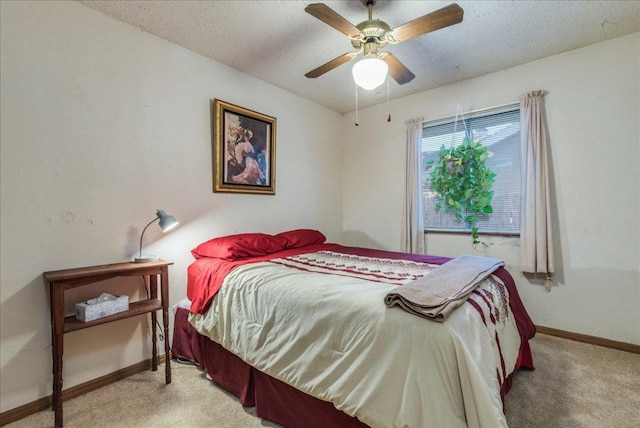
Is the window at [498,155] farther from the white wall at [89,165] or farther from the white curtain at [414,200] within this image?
the white wall at [89,165]

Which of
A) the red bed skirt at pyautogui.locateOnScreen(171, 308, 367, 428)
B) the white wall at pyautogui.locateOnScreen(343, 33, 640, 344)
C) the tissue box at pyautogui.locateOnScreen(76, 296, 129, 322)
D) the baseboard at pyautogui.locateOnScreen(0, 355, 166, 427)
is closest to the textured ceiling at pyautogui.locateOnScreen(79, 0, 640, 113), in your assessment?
the white wall at pyautogui.locateOnScreen(343, 33, 640, 344)

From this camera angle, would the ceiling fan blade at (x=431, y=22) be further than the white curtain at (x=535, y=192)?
No

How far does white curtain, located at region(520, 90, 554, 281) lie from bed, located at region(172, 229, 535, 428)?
3.00ft

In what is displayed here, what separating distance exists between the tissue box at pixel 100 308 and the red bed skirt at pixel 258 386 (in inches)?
19.0

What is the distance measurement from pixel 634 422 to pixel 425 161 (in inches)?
102

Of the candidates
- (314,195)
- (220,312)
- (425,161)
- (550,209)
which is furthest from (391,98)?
(220,312)

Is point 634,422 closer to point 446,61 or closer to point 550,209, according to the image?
point 550,209

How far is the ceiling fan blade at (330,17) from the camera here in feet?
5.09

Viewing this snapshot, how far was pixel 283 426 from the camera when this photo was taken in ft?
5.12

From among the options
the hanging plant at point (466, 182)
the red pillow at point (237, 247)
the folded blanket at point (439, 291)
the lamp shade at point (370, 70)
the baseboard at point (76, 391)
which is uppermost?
the lamp shade at point (370, 70)

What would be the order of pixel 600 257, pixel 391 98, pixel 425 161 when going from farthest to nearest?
pixel 391 98, pixel 425 161, pixel 600 257

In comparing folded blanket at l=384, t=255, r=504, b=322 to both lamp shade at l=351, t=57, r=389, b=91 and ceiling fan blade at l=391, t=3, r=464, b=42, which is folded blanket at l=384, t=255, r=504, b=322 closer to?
lamp shade at l=351, t=57, r=389, b=91

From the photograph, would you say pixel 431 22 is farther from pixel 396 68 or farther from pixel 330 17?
pixel 330 17

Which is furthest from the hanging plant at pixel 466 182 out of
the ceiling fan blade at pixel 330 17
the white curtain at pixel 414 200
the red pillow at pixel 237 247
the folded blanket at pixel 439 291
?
→ the red pillow at pixel 237 247
